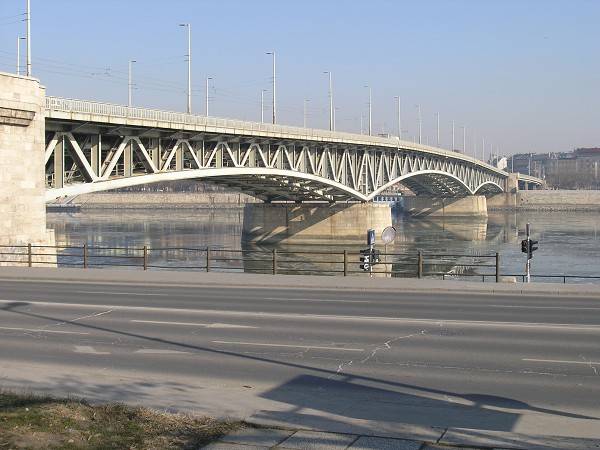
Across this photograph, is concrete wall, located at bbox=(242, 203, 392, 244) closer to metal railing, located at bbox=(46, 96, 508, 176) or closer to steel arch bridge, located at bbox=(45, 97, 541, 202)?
steel arch bridge, located at bbox=(45, 97, 541, 202)

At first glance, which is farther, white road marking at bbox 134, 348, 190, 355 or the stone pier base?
the stone pier base

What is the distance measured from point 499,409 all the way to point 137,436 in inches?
175

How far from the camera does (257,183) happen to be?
65.8m

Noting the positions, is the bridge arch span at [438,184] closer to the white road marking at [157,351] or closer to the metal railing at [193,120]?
the metal railing at [193,120]

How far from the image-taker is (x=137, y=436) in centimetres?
818

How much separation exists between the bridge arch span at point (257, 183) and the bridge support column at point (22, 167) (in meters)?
1.56

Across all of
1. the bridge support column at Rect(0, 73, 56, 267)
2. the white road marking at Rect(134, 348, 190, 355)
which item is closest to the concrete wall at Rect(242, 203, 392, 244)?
the bridge support column at Rect(0, 73, 56, 267)

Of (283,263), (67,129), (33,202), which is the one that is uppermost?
(67,129)

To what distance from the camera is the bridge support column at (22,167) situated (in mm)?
31969

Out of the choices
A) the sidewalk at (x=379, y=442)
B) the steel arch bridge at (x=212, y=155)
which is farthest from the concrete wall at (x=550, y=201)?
the sidewalk at (x=379, y=442)

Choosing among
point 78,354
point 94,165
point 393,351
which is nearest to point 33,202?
point 94,165

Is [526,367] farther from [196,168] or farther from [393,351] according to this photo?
[196,168]

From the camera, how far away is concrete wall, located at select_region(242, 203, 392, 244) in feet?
259

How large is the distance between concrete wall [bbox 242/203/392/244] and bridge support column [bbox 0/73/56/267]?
45.5 meters
